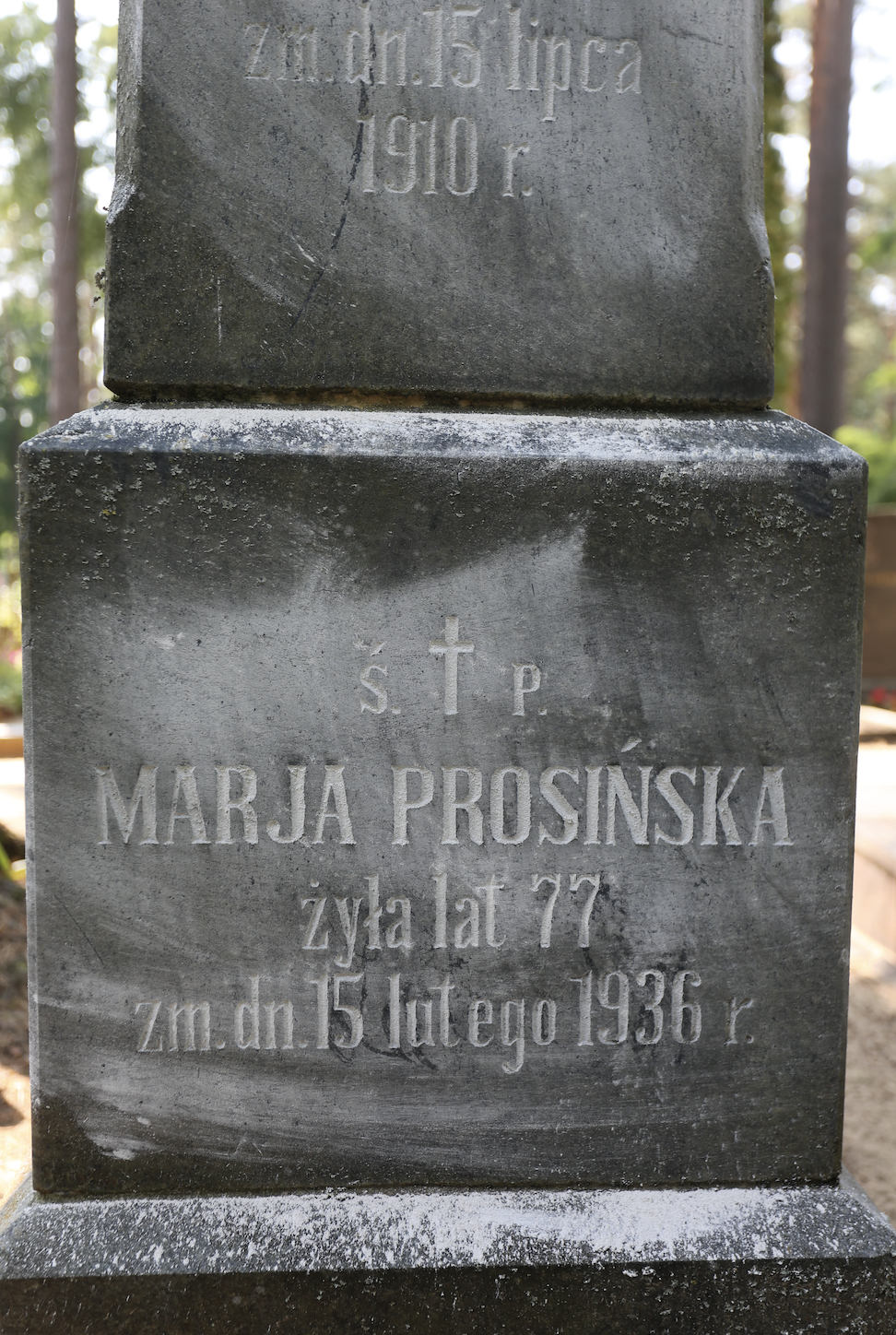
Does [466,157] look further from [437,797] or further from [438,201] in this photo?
[437,797]

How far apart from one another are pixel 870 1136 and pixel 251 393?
242 cm

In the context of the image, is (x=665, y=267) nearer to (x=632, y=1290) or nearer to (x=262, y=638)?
(x=262, y=638)

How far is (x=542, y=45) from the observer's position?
5.26 ft

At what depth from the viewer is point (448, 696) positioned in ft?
5.13

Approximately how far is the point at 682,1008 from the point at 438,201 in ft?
4.48

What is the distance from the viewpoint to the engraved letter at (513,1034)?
1606 mm

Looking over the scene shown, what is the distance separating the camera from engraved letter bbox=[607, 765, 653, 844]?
5.20 feet

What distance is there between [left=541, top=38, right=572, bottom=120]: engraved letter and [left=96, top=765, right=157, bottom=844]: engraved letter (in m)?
1.23

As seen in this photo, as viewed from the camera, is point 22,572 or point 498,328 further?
point 498,328

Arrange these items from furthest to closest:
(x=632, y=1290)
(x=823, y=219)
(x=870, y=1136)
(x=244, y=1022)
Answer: (x=823, y=219) → (x=870, y=1136) → (x=244, y=1022) → (x=632, y=1290)

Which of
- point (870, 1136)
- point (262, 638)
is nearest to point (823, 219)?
point (870, 1136)

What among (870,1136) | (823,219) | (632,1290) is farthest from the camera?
(823,219)

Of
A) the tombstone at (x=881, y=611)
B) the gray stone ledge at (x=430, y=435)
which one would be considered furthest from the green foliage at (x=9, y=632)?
the tombstone at (x=881, y=611)

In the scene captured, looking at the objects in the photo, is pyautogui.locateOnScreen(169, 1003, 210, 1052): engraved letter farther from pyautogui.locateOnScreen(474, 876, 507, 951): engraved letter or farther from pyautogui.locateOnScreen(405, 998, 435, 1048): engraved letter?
pyautogui.locateOnScreen(474, 876, 507, 951): engraved letter
